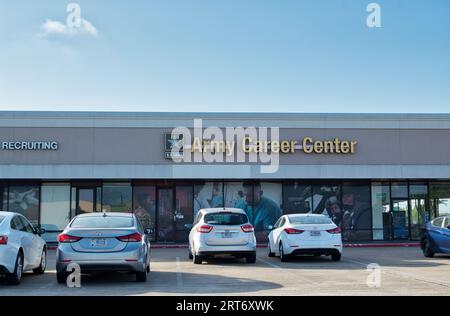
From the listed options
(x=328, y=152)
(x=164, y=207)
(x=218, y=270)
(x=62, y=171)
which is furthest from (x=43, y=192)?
(x=218, y=270)

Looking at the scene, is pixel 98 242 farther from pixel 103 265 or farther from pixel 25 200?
pixel 25 200

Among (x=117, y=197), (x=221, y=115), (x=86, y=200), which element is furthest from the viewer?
(x=117, y=197)

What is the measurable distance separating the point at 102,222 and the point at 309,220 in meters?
7.30

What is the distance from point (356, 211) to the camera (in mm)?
29625

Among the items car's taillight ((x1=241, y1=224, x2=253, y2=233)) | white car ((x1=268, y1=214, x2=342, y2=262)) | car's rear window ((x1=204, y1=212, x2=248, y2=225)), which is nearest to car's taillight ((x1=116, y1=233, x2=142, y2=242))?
car's rear window ((x1=204, y1=212, x2=248, y2=225))

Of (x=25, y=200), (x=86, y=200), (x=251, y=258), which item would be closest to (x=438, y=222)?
(x=251, y=258)

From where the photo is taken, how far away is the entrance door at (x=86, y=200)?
28.2m

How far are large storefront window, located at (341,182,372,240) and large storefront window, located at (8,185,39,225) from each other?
1452 cm

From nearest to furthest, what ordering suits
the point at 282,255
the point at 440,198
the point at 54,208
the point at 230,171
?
the point at 282,255 < the point at 230,171 < the point at 54,208 < the point at 440,198

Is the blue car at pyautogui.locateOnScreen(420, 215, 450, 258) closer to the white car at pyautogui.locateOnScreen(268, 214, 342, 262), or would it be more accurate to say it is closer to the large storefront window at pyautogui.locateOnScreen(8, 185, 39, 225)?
the white car at pyautogui.locateOnScreen(268, 214, 342, 262)

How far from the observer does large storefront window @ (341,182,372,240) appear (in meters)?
29.5

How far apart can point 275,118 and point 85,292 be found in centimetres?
1834
